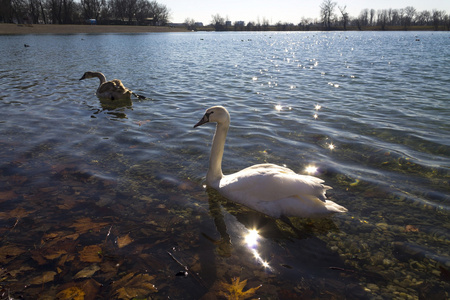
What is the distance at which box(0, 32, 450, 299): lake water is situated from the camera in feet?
9.74

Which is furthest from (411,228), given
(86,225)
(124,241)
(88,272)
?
(86,225)

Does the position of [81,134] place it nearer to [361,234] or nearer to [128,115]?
[128,115]

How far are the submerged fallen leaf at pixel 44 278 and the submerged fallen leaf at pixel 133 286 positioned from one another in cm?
61

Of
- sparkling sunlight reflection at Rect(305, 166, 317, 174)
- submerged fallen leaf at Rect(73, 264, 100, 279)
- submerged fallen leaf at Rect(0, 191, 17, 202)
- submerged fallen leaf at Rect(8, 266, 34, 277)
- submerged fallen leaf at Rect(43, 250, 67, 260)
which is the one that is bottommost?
submerged fallen leaf at Rect(73, 264, 100, 279)

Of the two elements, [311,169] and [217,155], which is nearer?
[217,155]

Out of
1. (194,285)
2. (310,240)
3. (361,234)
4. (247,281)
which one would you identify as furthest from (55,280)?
(361,234)

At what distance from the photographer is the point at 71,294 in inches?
108

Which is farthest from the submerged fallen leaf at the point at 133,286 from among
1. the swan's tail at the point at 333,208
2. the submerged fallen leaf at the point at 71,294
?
the swan's tail at the point at 333,208

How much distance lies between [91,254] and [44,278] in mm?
465

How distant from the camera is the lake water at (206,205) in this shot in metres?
2.97

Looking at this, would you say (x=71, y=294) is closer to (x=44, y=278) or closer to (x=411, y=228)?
(x=44, y=278)

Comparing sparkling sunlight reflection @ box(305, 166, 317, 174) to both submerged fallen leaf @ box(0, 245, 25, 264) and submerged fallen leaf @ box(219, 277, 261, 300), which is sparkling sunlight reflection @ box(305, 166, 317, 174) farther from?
submerged fallen leaf @ box(0, 245, 25, 264)

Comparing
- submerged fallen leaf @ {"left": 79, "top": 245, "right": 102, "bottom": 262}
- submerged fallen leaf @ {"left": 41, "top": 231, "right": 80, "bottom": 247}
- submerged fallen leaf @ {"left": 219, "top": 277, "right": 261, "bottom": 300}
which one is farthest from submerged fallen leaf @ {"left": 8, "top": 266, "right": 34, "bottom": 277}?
submerged fallen leaf @ {"left": 219, "top": 277, "right": 261, "bottom": 300}

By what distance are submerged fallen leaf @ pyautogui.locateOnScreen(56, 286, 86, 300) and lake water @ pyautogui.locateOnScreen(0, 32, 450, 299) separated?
0.02 metres
